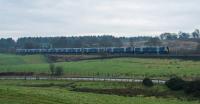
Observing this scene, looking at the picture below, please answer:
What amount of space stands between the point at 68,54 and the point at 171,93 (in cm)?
11021

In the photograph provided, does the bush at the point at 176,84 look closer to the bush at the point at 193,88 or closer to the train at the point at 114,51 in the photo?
the bush at the point at 193,88

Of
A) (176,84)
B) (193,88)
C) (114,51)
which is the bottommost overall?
(193,88)

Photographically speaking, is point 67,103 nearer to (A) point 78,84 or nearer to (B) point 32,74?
(A) point 78,84

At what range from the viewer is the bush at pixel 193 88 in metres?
55.6

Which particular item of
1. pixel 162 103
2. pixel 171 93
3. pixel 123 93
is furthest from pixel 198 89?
pixel 162 103

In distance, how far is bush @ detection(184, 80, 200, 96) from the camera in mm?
55569

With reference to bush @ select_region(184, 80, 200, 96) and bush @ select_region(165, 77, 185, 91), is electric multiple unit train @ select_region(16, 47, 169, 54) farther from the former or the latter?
bush @ select_region(184, 80, 200, 96)

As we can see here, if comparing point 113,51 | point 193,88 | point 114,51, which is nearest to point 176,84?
point 193,88

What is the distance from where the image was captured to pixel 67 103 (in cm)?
3481

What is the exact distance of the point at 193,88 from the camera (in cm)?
5644

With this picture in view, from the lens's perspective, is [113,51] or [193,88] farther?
[113,51]

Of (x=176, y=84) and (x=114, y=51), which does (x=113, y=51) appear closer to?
(x=114, y=51)

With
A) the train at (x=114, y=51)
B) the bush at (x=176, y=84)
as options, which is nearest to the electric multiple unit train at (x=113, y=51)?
the train at (x=114, y=51)

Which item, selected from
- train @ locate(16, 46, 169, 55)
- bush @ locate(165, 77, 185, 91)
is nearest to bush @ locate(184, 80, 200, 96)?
bush @ locate(165, 77, 185, 91)
